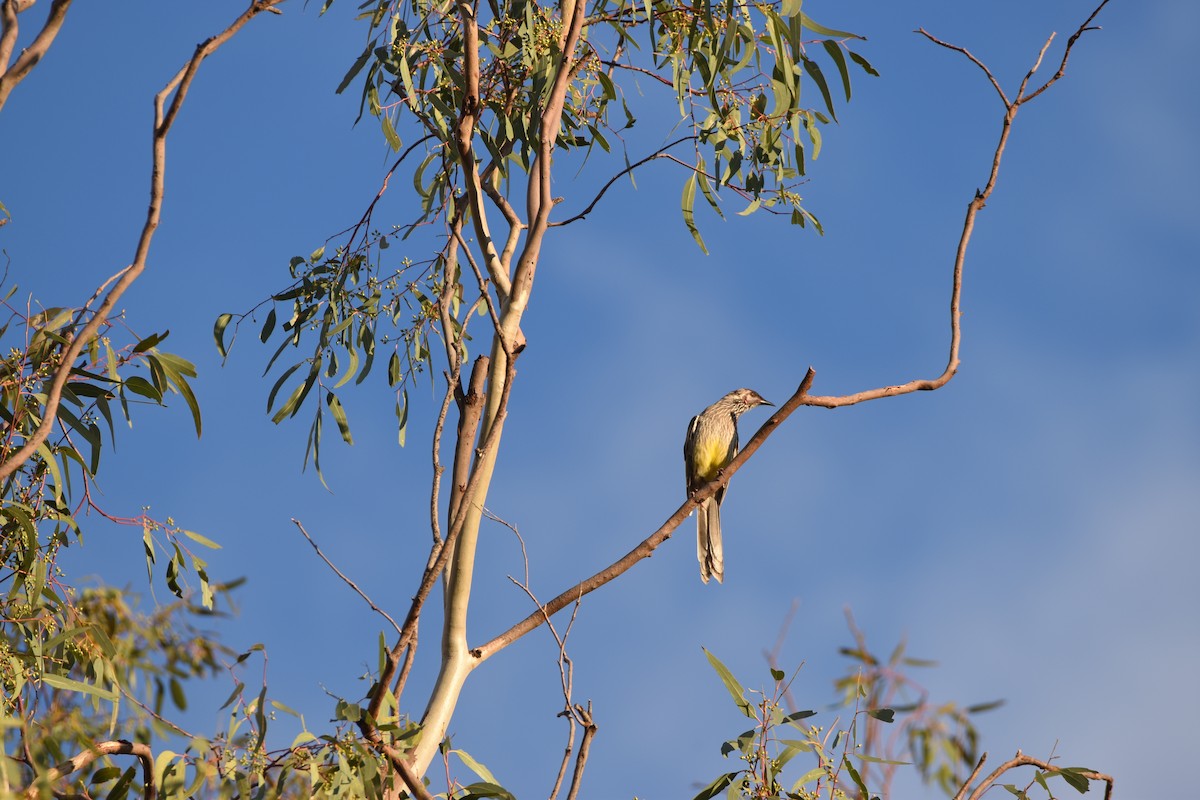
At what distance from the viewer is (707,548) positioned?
5.62 metres

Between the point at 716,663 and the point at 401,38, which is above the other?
the point at 401,38

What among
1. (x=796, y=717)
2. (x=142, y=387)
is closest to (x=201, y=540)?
(x=142, y=387)

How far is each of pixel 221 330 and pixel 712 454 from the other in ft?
8.70

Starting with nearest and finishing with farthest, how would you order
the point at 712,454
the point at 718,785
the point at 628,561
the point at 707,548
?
the point at 718,785
the point at 628,561
the point at 707,548
the point at 712,454

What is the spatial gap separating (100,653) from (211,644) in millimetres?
324

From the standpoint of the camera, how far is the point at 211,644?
12.3 feet

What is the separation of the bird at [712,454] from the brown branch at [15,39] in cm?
361

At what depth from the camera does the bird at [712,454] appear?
18.4ft

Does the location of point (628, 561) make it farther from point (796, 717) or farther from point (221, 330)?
point (221, 330)

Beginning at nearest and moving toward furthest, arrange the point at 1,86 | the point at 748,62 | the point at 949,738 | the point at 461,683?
the point at 1,86 < the point at 949,738 < the point at 461,683 < the point at 748,62

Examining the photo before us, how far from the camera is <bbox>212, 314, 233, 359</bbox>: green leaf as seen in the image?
14.8ft

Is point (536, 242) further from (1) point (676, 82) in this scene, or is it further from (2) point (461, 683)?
(2) point (461, 683)

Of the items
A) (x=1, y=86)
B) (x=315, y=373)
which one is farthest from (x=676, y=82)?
(x=1, y=86)

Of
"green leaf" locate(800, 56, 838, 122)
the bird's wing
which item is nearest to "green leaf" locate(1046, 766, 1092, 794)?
"green leaf" locate(800, 56, 838, 122)
